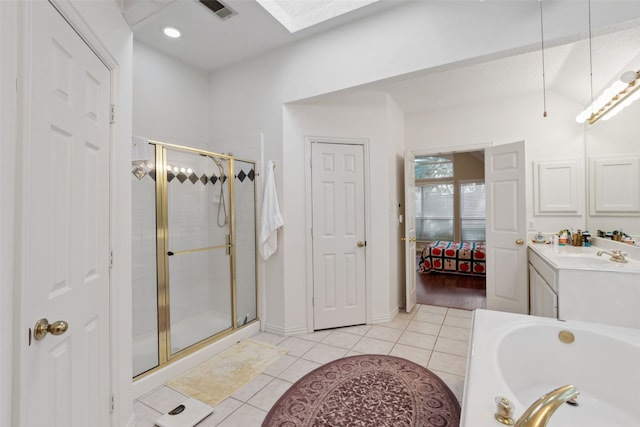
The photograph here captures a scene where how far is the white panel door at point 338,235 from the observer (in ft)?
10.3

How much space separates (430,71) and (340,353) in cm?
258

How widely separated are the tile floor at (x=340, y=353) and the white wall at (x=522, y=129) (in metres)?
1.80

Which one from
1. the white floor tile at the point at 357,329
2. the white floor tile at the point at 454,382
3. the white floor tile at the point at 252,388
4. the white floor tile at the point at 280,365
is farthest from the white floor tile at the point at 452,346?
the white floor tile at the point at 252,388

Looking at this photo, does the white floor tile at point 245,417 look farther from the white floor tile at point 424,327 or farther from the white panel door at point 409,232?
the white panel door at point 409,232

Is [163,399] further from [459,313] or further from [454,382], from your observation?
[459,313]

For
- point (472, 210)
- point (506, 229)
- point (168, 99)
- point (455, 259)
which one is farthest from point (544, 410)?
point (472, 210)

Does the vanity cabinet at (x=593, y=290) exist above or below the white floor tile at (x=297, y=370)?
above

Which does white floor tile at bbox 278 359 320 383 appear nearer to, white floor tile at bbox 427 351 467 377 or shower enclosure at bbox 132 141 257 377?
shower enclosure at bbox 132 141 257 377

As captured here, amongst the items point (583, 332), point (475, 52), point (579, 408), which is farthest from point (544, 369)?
point (475, 52)

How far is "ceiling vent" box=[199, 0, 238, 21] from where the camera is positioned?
2256 mm

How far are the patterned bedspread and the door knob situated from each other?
5750mm

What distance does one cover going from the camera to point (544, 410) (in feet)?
2.78

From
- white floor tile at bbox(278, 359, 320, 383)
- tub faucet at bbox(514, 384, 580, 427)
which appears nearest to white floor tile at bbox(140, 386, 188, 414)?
white floor tile at bbox(278, 359, 320, 383)

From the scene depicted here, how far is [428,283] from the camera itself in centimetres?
504
